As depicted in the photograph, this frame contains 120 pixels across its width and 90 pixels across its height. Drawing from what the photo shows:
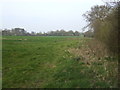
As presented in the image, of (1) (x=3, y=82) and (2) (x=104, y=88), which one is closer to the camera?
(2) (x=104, y=88)

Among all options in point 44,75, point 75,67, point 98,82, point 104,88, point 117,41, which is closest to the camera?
point 104,88

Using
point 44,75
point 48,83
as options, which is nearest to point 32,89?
point 48,83

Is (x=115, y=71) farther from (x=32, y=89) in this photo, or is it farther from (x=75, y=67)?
(x=32, y=89)

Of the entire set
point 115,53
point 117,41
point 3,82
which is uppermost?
point 117,41

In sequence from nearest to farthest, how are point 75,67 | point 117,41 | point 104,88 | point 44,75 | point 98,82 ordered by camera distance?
point 104,88 < point 98,82 < point 117,41 < point 44,75 < point 75,67

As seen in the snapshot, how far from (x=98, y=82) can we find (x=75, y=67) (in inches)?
113

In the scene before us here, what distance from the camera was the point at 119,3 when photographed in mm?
8914

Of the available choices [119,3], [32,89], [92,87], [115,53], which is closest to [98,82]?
[92,87]

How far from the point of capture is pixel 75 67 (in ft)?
34.8

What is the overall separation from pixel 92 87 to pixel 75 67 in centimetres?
322

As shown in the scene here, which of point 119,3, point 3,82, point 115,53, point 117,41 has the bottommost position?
point 3,82

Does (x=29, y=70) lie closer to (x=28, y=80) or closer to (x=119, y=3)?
(x=28, y=80)

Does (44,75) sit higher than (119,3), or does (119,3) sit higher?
(119,3)

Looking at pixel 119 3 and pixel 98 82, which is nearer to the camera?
pixel 98 82
